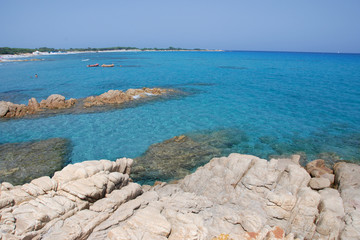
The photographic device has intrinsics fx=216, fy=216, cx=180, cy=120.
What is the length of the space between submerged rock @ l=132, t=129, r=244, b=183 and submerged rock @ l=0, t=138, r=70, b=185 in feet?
22.6

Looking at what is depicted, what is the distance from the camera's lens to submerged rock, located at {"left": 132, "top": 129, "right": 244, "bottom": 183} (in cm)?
1659

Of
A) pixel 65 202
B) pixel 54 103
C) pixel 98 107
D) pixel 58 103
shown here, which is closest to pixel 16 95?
pixel 54 103

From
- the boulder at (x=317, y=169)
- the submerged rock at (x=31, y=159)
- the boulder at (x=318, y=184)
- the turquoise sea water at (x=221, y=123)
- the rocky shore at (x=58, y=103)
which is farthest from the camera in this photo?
the rocky shore at (x=58, y=103)

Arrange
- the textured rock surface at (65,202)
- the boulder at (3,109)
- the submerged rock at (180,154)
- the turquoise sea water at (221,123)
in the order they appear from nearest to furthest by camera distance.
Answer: the textured rock surface at (65,202), the submerged rock at (180,154), the turquoise sea water at (221,123), the boulder at (3,109)

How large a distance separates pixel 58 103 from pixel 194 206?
30458 millimetres

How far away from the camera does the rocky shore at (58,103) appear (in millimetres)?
29828

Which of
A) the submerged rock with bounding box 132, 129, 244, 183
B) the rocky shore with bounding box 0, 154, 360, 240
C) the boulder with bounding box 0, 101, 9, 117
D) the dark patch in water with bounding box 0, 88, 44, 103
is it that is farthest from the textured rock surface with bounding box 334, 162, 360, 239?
the dark patch in water with bounding box 0, 88, 44, 103

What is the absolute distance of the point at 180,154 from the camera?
19094mm

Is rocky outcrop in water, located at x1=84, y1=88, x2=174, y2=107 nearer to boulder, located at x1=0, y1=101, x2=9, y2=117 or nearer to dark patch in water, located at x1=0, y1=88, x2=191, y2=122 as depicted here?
dark patch in water, located at x1=0, y1=88, x2=191, y2=122

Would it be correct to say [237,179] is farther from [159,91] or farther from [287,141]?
[159,91]

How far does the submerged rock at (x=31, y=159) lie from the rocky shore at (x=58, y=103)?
36.1 ft

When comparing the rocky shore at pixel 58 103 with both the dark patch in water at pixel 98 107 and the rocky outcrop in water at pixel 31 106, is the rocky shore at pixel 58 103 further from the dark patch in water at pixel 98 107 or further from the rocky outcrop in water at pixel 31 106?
the dark patch in water at pixel 98 107

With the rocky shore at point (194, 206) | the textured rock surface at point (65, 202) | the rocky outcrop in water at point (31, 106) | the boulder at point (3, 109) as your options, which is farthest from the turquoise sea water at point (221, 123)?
the textured rock surface at point (65, 202)

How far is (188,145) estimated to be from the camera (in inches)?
814
